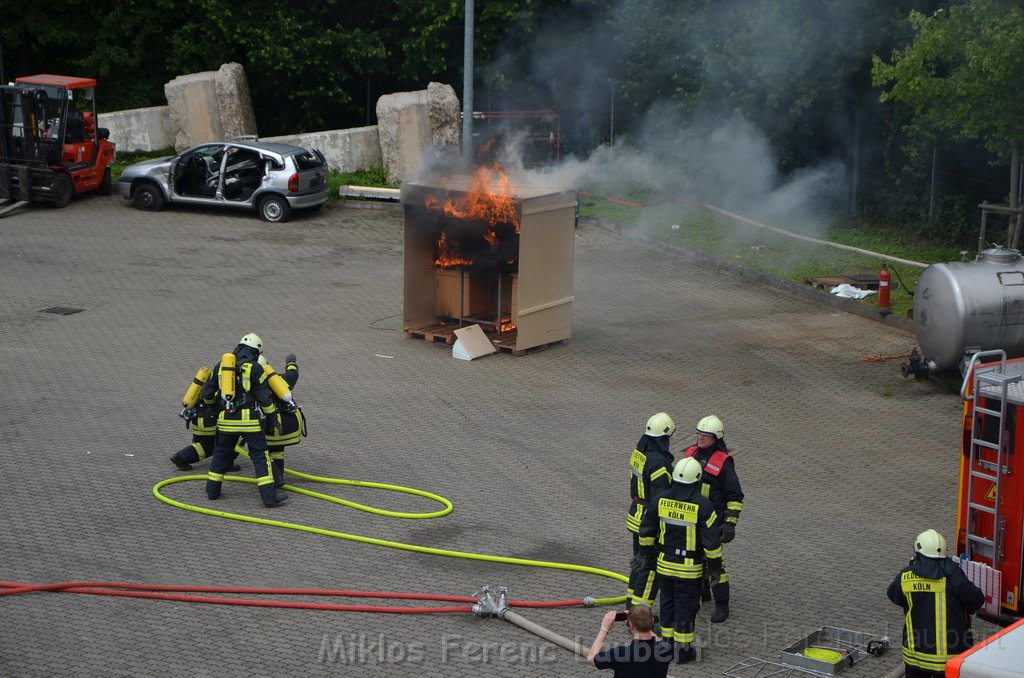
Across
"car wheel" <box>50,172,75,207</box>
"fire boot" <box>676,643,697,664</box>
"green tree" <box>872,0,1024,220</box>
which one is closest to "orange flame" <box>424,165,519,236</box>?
"green tree" <box>872,0,1024,220</box>

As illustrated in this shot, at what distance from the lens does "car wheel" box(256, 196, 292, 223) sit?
23406 mm

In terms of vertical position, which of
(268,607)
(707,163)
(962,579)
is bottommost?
(268,607)

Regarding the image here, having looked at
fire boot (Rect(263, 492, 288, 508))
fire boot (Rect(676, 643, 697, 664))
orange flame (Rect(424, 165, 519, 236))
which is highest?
orange flame (Rect(424, 165, 519, 236))

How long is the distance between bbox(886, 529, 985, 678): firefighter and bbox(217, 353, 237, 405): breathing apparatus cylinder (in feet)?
19.3

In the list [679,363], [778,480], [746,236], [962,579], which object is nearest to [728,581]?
[962,579]

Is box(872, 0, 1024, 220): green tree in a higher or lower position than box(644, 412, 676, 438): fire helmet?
higher

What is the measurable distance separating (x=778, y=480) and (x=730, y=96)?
1349cm

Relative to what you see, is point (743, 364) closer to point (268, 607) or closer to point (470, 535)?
point (470, 535)

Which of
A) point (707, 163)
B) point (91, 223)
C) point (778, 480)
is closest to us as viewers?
point (778, 480)

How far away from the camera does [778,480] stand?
39.9 ft

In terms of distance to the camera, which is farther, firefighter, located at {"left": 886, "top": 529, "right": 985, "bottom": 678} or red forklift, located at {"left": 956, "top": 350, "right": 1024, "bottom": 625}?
red forklift, located at {"left": 956, "top": 350, "right": 1024, "bottom": 625}

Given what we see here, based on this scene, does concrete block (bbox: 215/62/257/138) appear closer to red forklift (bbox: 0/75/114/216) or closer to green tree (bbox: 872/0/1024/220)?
red forklift (bbox: 0/75/114/216)

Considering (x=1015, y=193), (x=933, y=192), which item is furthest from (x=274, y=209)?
(x=1015, y=193)

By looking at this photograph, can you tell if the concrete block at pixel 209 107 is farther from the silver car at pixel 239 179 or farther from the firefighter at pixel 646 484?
the firefighter at pixel 646 484
